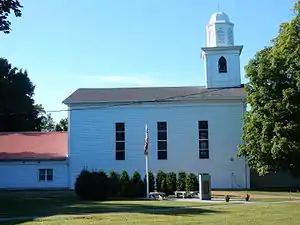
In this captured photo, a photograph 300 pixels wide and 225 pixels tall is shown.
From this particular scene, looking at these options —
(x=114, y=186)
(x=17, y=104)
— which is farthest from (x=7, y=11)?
(x=17, y=104)

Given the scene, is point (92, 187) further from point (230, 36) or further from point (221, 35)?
point (230, 36)

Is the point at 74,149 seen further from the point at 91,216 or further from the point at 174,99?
the point at 91,216

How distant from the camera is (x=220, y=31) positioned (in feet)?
179

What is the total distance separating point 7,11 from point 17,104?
54.7 meters

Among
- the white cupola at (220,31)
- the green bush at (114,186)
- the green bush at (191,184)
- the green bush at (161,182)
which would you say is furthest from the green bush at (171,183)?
the white cupola at (220,31)

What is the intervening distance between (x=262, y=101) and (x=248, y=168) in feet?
29.1

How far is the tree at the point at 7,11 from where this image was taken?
1973cm

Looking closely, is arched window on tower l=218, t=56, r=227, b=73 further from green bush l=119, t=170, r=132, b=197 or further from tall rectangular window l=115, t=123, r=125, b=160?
green bush l=119, t=170, r=132, b=197

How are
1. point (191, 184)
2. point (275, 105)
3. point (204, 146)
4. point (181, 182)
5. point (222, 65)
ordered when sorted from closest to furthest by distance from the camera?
point (275, 105)
point (191, 184)
point (181, 182)
point (204, 146)
point (222, 65)

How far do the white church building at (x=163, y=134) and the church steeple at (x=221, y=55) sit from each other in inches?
118

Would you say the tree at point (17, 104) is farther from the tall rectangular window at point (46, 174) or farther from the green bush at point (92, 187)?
the green bush at point (92, 187)

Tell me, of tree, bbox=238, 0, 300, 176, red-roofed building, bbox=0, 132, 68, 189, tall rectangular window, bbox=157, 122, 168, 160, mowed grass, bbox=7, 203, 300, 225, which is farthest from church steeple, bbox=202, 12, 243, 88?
mowed grass, bbox=7, 203, 300, 225

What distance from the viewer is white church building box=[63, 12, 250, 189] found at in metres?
50.1

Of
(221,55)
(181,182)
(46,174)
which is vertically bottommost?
(181,182)
